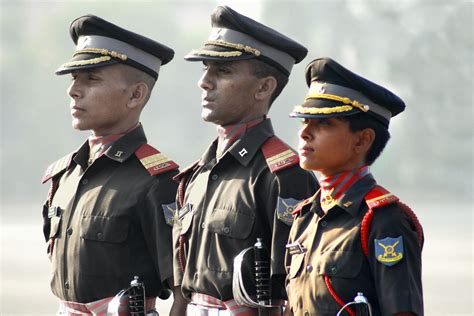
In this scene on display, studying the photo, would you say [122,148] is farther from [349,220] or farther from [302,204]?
[349,220]

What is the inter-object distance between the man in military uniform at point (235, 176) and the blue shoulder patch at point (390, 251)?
93 centimetres

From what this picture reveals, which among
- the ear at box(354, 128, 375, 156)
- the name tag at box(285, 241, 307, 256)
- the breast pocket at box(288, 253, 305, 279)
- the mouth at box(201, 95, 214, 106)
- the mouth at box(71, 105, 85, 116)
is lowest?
the breast pocket at box(288, 253, 305, 279)

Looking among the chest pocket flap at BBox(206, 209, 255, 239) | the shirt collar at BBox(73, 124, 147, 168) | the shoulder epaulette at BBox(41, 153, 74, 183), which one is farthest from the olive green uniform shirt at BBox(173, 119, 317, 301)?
the shoulder epaulette at BBox(41, 153, 74, 183)

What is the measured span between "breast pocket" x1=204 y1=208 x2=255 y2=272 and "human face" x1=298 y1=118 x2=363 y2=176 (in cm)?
81

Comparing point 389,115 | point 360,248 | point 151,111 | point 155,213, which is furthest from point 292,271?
point 151,111

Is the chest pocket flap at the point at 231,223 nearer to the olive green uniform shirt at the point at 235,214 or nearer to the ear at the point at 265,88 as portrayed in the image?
the olive green uniform shirt at the point at 235,214

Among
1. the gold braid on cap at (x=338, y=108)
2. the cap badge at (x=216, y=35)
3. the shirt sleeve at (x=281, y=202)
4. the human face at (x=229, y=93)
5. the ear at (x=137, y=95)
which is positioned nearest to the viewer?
the gold braid on cap at (x=338, y=108)

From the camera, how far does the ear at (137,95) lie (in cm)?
777

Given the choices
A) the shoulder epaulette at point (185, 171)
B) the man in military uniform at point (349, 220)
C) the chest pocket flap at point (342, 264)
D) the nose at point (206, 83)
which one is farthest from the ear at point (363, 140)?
the shoulder epaulette at point (185, 171)

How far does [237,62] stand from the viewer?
7168 mm

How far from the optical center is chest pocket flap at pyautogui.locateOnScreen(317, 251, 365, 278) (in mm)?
5844

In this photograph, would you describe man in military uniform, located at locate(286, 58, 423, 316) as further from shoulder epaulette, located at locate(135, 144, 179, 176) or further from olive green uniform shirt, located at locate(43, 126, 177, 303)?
shoulder epaulette, located at locate(135, 144, 179, 176)

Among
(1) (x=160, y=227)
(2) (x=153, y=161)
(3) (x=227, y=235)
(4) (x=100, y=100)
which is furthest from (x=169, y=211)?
(4) (x=100, y=100)

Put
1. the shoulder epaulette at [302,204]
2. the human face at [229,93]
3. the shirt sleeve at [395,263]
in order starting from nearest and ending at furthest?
the shirt sleeve at [395,263] → the shoulder epaulette at [302,204] → the human face at [229,93]
